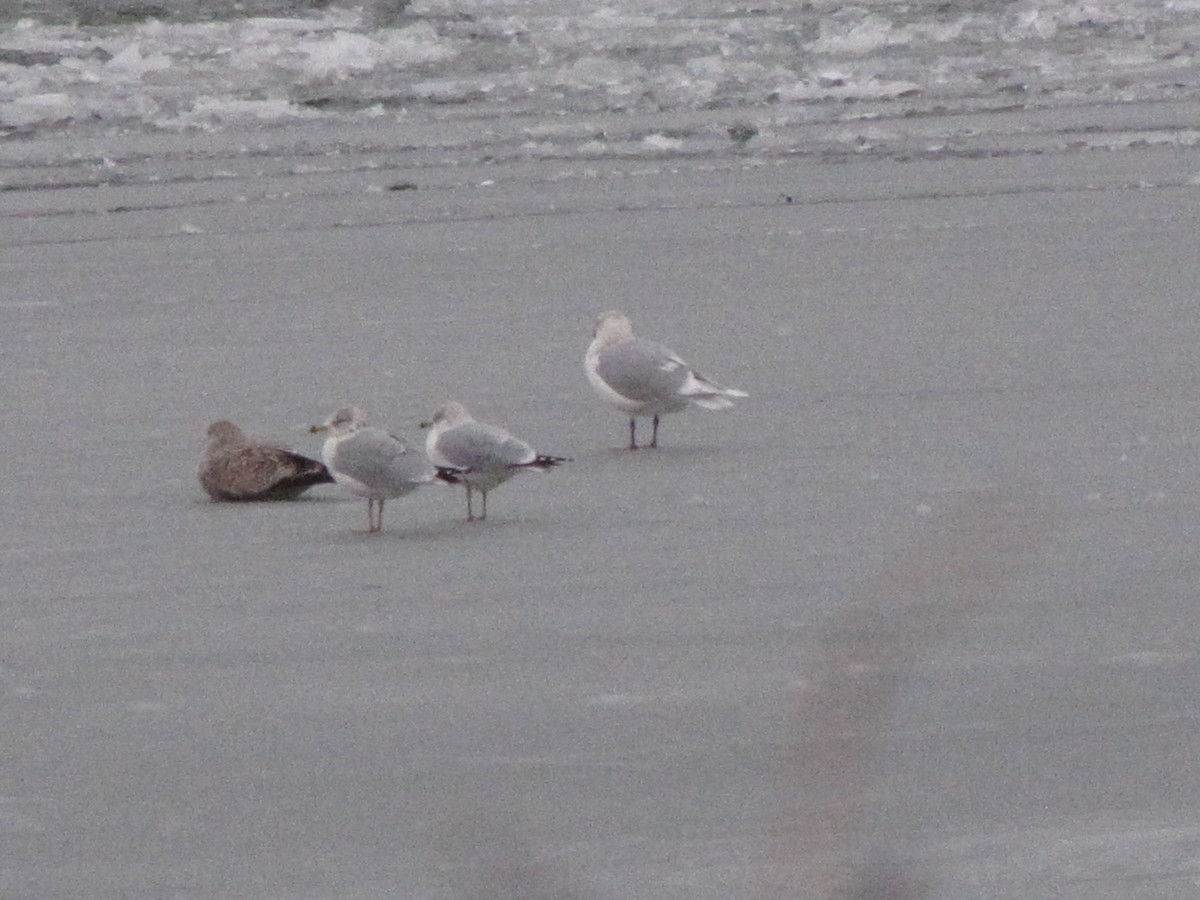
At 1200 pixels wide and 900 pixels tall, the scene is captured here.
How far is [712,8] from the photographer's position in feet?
75.0

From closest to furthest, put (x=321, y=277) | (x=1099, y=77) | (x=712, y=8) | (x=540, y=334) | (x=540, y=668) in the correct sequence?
(x=540, y=668)
(x=540, y=334)
(x=321, y=277)
(x=1099, y=77)
(x=712, y=8)

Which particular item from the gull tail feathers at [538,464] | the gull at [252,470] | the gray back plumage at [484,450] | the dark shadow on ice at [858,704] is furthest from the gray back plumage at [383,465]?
the dark shadow on ice at [858,704]

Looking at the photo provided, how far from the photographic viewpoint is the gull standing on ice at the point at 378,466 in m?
5.98

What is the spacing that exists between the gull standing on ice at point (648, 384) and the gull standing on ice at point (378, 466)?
1.14 m

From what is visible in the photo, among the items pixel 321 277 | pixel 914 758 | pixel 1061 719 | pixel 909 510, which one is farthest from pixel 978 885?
pixel 321 277

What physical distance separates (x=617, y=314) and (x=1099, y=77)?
11754mm

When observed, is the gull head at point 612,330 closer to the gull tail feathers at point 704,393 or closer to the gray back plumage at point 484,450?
the gull tail feathers at point 704,393

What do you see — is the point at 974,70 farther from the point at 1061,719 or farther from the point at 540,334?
the point at 1061,719

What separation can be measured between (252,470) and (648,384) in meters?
1.25

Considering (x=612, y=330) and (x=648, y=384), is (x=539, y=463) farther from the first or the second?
(x=612, y=330)

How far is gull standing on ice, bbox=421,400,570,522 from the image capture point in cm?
609

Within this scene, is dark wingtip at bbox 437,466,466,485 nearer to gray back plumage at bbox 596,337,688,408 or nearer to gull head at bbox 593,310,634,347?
gray back plumage at bbox 596,337,688,408

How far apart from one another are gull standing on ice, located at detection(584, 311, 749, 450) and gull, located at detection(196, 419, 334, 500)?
3.28ft

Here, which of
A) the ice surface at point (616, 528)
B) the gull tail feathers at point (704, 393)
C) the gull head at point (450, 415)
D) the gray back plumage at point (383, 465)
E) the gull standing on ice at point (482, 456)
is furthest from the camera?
the gull tail feathers at point (704, 393)
